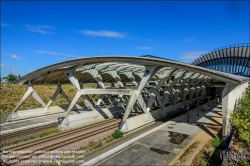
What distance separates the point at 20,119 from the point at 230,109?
27.6m

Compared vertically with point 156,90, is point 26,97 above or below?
below

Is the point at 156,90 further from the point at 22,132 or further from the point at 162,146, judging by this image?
the point at 22,132

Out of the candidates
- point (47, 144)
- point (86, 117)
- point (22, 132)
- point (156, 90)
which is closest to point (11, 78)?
point (22, 132)

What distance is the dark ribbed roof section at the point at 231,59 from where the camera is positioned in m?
59.4

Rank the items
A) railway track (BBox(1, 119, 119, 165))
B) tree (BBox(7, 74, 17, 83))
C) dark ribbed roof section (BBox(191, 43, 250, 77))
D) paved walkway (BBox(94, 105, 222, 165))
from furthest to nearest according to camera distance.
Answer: tree (BBox(7, 74, 17, 83)) < dark ribbed roof section (BBox(191, 43, 250, 77)) < railway track (BBox(1, 119, 119, 165)) < paved walkway (BBox(94, 105, 222, 165))

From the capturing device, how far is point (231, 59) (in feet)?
208

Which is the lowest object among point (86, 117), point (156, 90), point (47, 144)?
point (47, 144)

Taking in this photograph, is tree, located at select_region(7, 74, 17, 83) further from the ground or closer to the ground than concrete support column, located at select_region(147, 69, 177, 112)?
further from the ground

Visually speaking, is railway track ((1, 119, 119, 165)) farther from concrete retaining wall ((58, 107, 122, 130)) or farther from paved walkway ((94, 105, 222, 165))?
paved walkway ((94, 105, 222, 165))

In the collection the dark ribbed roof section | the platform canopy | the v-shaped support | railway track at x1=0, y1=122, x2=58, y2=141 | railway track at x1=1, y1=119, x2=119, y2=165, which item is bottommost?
railway track at x1=0, y1=122, x2=58, y2=141

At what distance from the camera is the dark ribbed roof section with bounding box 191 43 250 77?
195 ft

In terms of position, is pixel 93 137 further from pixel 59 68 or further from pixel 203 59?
pixel 203 59

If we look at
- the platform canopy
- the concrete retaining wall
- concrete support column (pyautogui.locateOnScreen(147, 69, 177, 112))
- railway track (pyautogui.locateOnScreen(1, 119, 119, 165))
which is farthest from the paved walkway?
the concrete retaining wall

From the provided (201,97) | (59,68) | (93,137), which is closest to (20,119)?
(59,68)
